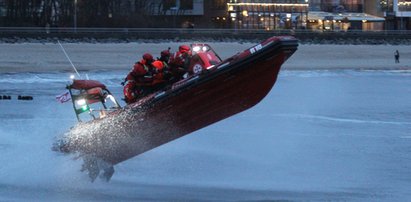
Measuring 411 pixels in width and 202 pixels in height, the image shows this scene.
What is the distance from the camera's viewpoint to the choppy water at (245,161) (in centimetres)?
1109

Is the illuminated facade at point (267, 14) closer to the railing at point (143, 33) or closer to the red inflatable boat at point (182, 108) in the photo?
the railing at point (143, 33)

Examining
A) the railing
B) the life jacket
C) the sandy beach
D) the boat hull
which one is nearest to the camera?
the boat hull

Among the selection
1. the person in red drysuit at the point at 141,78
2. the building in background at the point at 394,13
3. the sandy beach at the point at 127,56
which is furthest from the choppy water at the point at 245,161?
the building in background at the point at 394,13

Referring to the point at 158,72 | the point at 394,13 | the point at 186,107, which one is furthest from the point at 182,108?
the point at 394,13

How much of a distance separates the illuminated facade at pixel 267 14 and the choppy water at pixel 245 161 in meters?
47.8

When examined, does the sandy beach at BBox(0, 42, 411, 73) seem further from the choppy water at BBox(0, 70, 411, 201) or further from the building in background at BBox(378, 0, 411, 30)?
the choppy water at BBox(0, 70, 411, 201)

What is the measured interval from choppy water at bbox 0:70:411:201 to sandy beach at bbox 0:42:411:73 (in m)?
19.3

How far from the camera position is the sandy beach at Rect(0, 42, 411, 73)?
40938 mm

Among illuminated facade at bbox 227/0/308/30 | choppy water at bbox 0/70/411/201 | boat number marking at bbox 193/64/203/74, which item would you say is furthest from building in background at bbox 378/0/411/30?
boat number marking at bbox 193/64/203/74

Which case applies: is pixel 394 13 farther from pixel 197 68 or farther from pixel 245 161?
pixel 197 68

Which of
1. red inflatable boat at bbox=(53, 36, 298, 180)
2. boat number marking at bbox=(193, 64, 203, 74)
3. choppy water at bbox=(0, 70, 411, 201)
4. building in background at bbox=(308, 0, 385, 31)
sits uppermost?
building in background at bbox=(308, 0, 385, 31)

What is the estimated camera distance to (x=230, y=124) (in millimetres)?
18391

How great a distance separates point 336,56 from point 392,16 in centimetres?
2642

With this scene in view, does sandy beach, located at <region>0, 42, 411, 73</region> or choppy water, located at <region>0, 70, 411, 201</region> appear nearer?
choppy water, located at <region>0, 70, 411, 201</region>
